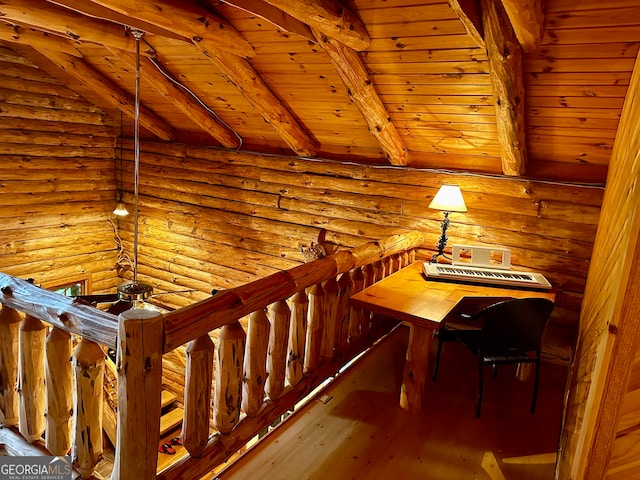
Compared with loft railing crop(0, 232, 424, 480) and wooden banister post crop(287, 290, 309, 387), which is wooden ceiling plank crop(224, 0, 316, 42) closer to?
loft railing crop(0, 232, 424, 480)

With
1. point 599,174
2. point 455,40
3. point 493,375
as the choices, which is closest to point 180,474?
point 493,375

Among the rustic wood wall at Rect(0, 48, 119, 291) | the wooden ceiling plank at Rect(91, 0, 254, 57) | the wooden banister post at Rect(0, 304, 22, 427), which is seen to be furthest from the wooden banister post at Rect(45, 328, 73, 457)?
the rustic wood wall at Rect(0, 48, 119, 291)

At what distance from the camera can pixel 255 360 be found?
231cm

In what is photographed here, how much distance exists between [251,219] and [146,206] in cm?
204

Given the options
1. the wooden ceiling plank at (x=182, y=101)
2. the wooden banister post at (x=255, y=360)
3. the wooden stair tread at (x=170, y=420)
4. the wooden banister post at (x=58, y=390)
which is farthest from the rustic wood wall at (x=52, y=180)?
the wooden banister post at (x=255, y=360)

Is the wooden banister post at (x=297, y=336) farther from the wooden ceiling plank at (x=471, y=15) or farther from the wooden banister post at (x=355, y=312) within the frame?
the wooden ceiling plank at (x=471, y=15)

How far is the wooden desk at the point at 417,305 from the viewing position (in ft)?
9.24

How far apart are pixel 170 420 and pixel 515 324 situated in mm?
4945

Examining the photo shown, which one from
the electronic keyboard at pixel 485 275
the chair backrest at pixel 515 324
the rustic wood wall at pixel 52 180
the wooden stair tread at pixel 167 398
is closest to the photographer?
the chair backrest at pixel 515 324

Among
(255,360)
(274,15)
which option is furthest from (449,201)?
(255,360)

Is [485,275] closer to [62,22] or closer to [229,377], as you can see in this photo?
[229,377]

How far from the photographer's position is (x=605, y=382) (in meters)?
1.08

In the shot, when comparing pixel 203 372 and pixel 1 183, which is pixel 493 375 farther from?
pixel 1 183

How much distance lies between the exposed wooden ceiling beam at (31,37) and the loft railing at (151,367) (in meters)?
3.45
